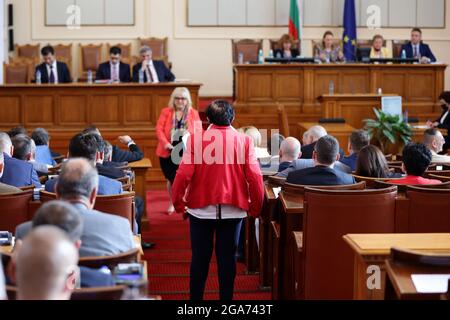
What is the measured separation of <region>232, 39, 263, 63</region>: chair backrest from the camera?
648 inches

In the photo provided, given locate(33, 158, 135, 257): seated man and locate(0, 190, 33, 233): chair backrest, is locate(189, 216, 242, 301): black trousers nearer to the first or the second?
locate(0, 190, 33, 233): chair backrest

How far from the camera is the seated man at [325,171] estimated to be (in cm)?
562

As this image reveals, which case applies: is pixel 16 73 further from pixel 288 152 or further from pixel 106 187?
pixel 106 187

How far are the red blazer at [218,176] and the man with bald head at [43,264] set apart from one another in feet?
9.26

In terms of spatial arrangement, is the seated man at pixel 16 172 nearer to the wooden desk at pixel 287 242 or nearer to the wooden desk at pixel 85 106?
the wooden desk at pixel 287 242

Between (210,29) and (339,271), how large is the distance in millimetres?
12546

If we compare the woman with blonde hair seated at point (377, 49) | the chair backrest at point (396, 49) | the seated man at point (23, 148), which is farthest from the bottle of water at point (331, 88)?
the seated man at point (23, 148)

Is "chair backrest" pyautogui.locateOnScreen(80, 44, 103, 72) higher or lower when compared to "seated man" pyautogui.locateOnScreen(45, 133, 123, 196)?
higher

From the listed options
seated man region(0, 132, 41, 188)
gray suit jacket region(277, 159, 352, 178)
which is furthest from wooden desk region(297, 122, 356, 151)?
seated man region(0, 132, 41, 188)

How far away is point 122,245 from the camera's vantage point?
4.08 meters

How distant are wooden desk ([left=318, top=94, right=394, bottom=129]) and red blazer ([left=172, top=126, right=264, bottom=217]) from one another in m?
7.34

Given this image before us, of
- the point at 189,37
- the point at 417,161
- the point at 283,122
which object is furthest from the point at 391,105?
the point at 417,161
